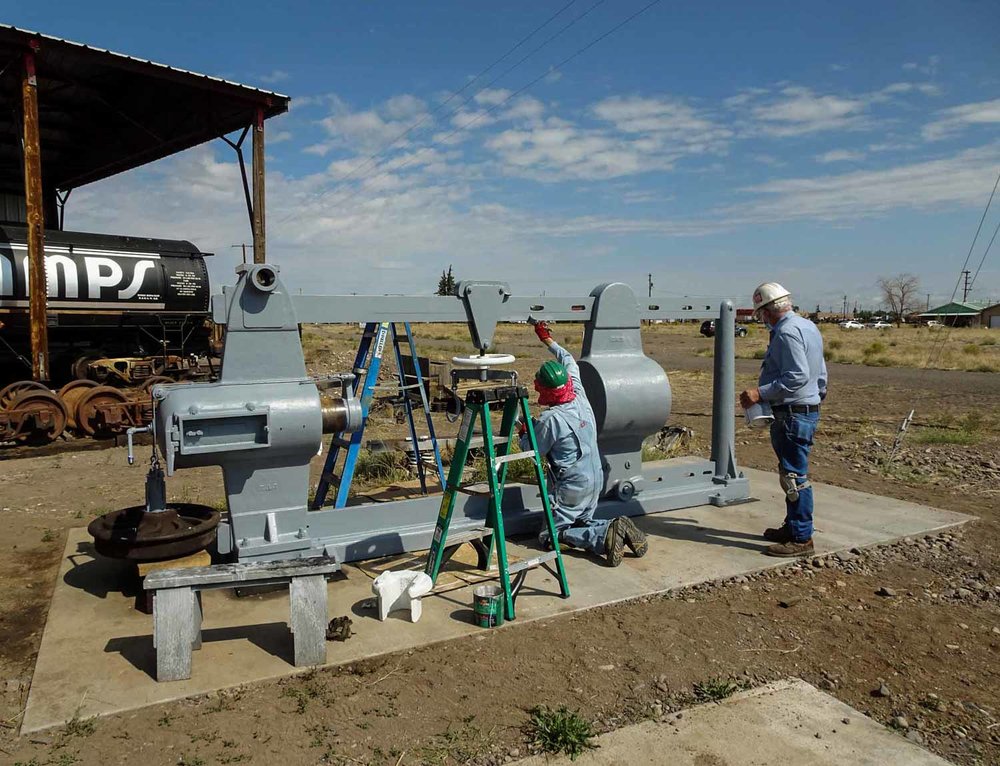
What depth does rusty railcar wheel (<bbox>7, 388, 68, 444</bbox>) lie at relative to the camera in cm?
1034

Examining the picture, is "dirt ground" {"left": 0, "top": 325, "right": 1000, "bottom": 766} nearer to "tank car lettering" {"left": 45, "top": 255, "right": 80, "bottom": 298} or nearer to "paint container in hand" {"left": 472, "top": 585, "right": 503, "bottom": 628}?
"paint container in hand" {"left": 472, "top": 585, "right": 503, "bottom": 628}

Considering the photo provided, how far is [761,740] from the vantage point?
3.04 meters

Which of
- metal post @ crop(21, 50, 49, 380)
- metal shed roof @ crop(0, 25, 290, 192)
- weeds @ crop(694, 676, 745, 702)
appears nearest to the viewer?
weeds @ crop(694, 676, 745, 702)

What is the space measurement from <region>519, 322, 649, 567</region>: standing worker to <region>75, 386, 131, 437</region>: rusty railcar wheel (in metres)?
8.48

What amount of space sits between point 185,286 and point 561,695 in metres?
12.1

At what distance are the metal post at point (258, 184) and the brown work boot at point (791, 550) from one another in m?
9.29

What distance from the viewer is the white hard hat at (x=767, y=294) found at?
5.27 meters

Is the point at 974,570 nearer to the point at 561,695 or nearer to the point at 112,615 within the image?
the point at 561,695

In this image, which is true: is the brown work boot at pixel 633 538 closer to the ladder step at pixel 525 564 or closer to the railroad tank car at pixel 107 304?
the ladder step at pixel 525 564

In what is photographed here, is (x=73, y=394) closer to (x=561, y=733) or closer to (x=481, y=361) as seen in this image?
(x=481, y=361)

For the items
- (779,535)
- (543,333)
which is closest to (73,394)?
(543,333)

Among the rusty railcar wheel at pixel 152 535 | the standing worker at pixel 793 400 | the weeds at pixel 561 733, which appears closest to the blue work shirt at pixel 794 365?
the standing worker at pixel 793 400

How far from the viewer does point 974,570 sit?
5.05m

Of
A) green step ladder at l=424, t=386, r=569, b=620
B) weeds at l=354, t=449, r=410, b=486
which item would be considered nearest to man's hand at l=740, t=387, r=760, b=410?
green step ladder at l=424, t=386, r=569, b=620
